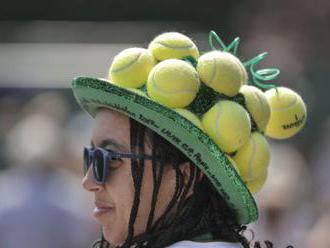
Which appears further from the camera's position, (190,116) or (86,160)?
(86,160)

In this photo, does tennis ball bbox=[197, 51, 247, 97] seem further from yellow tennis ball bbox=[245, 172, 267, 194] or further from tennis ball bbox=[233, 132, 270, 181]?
yellow tennis ball bbox=[245, 172, 267, 194]

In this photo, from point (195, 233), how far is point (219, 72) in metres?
0.46

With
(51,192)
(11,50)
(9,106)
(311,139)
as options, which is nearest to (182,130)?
(51,192)

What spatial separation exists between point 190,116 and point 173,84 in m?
0.10

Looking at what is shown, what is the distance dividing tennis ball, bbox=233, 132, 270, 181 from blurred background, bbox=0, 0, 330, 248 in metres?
3.08

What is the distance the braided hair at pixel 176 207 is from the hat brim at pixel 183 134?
44mm

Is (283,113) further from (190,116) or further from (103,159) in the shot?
(103,159)

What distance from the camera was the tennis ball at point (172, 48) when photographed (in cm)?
274

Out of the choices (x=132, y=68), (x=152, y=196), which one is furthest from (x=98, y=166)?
(x=132, y=68)

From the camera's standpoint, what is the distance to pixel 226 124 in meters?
2.62

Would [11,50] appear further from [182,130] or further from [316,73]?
[182,130]

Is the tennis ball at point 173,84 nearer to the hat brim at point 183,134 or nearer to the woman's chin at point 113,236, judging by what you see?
the hat brim at point 183,134

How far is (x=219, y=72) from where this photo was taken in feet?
8.76

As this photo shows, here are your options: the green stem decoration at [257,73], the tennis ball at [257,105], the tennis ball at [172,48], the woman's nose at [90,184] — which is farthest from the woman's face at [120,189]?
the green stem decoration at [257,73]
